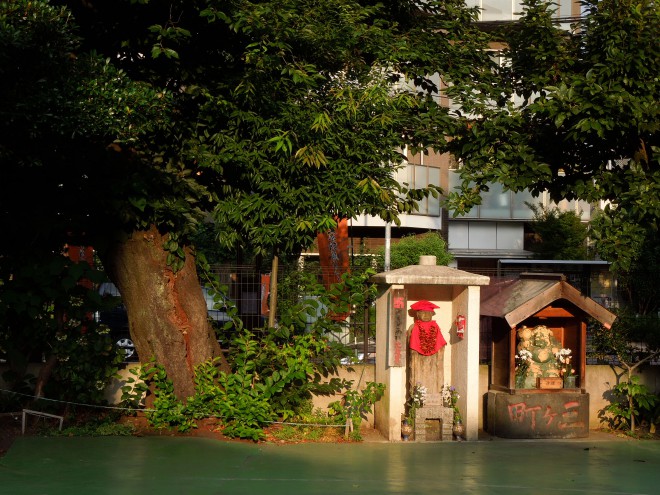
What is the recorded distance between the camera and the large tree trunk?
39.6ft

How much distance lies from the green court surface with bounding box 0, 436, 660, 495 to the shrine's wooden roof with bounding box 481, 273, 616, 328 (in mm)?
1510

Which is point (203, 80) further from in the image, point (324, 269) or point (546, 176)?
point (546, 176)

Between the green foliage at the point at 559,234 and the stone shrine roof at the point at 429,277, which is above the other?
the green foliage at the point at 559,234

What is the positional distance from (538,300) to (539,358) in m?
0.86

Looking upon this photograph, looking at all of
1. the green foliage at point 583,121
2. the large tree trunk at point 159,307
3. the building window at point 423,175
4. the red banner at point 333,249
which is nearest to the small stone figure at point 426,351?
the green foliage at point 583,121

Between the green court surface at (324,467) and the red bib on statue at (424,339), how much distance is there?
1.17m

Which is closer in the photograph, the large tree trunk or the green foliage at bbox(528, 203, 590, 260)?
the large tree trunk

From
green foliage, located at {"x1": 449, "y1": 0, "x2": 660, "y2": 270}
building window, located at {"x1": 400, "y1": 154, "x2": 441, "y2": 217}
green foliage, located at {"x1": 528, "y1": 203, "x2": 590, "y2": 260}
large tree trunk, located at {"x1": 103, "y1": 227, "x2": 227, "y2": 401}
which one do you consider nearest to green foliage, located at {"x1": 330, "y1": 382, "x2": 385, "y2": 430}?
large tree trunk, located at {"x1": 103, "y1": 227, "x2": 227, "y2": 401}

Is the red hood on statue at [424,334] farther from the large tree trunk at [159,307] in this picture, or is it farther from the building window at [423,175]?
the building window at [423,175]

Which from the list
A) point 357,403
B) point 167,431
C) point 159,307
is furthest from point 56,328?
point 357,403

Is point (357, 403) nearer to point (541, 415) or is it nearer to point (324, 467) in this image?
point (324, 467)

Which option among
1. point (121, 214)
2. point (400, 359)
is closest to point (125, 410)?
point (121, 214)

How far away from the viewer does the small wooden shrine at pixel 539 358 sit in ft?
40.2

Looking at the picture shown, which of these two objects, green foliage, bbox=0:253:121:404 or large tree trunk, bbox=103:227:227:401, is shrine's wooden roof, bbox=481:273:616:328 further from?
green foliage, bbox=0:253:121:404
